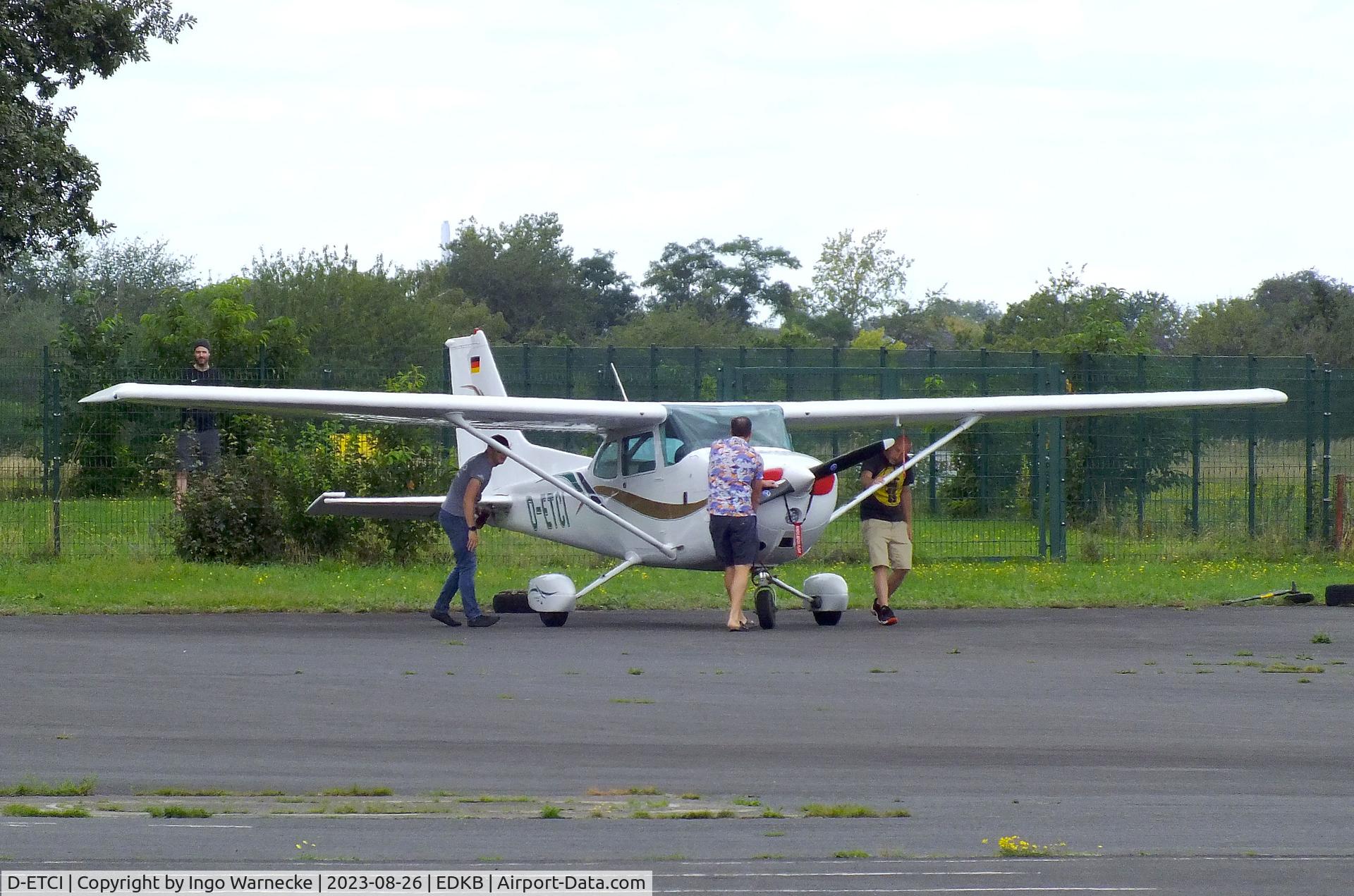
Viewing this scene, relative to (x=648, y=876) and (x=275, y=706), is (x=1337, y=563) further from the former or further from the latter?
(x=648, y=876)

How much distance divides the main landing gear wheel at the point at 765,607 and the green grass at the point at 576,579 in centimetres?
213

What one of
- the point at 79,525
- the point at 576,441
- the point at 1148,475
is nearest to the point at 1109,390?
the point at 1148,475

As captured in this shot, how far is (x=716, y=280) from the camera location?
316 feet

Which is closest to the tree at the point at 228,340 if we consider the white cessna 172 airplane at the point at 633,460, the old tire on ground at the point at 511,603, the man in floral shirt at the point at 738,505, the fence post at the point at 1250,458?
the white cessna 172 airplane at the point at 633,460

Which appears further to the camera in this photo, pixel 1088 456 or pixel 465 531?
pixel 1088 456

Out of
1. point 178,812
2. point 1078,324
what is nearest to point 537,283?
point 1078,324

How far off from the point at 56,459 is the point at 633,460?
830 cm

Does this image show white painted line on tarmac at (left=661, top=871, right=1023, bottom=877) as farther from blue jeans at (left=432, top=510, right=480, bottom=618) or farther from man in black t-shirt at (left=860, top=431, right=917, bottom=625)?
man in black t-shirt at (left=860, top=431, right=917, bottom=625)

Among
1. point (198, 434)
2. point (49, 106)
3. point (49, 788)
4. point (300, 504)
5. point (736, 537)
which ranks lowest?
point (49, 788)

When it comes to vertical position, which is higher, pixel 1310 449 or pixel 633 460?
pixel 1310 449

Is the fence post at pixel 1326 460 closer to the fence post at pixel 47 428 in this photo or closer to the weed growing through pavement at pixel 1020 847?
the fence post at pixel 47 428

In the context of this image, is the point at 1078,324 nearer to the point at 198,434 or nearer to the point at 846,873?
the point at 198,434

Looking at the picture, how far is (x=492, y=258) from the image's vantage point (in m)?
97.2

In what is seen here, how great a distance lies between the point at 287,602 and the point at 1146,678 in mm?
8924
